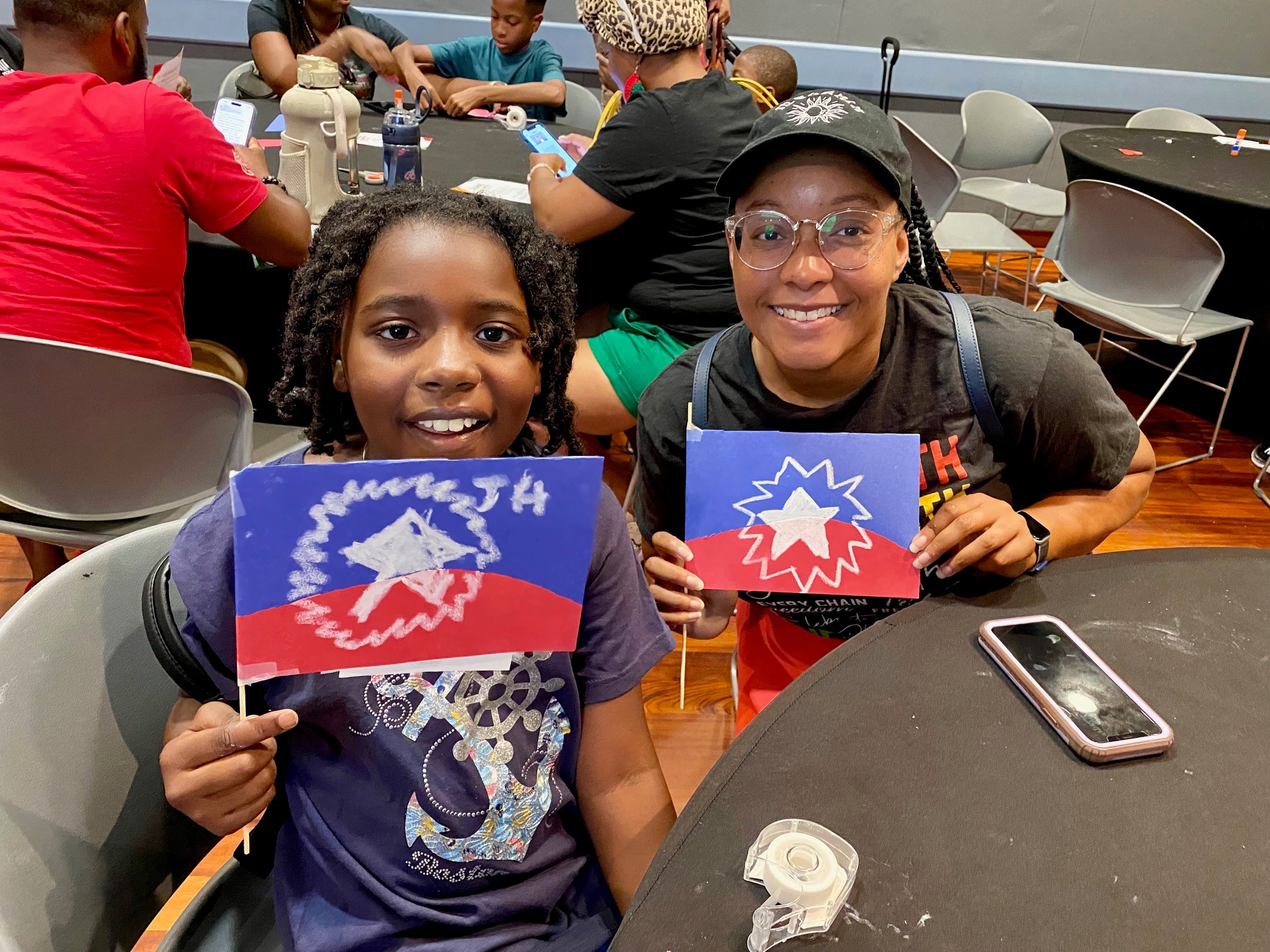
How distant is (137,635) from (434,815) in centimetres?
36

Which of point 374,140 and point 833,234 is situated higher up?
point 833,234

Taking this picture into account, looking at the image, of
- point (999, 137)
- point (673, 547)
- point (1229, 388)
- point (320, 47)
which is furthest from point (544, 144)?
point (999, 137)

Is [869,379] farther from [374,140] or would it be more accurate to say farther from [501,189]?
→ [374,140]

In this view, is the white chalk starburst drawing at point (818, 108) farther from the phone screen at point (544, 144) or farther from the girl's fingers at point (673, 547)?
the phone screen at point (544, 144)

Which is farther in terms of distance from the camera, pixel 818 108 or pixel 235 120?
pixel 235 120

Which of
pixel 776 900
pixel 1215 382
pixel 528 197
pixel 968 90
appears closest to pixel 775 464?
pixel 776 900

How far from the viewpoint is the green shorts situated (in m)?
2.33

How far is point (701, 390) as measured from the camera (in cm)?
131

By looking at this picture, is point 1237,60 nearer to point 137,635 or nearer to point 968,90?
point 968,90

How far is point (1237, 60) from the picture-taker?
571cm

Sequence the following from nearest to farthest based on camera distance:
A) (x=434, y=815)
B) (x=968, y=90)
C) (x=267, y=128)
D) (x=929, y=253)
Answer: (x=434, y=815) → (x=929, y=253) → (x=267, y=128) → (x=968, y=90)

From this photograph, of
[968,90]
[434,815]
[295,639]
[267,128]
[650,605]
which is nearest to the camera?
[295,639]

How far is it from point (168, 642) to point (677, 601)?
55 centimetres

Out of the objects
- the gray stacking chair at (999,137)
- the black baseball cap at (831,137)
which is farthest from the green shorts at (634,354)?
the gray stacking chair at (999,137)
